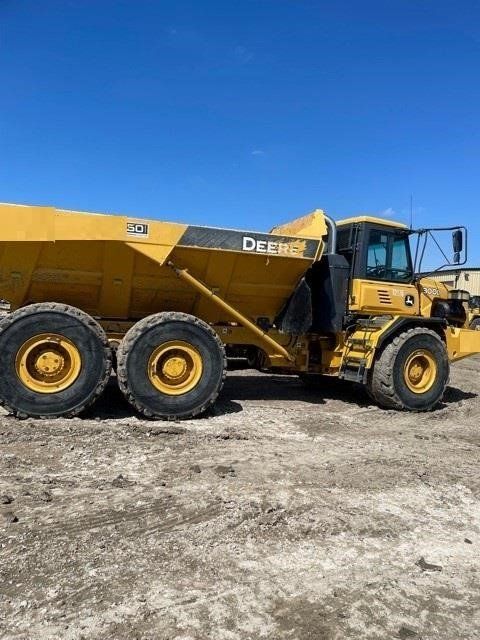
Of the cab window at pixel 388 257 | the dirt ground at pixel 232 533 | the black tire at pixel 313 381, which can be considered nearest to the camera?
the dirt ground at pixel 232 533

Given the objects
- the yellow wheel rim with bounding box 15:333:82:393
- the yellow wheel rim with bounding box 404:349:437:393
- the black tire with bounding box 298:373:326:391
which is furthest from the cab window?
the yellow wheel rim with bounding box 15:333:82:393

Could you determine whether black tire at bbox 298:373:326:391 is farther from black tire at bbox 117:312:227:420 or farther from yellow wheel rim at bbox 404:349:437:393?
black tire at bbox 117:312:227:420

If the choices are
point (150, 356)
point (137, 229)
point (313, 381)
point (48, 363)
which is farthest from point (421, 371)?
point (48, 363)

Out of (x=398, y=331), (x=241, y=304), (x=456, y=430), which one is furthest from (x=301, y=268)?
(x=456, y=430)

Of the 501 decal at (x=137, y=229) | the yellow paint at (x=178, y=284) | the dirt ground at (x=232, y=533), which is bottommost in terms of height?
the dirt ground at (x=232, y=533)

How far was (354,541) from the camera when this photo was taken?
325 centimetres

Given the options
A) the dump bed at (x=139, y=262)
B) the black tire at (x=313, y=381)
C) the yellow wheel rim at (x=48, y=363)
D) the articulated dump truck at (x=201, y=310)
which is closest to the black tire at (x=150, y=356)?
the articulated dump truck at (x=201, y=310)

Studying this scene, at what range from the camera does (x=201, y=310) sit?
7.09m

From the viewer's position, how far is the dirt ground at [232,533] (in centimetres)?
241

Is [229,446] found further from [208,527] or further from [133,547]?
[133,547]

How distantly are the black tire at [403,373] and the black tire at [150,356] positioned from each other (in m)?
2.37

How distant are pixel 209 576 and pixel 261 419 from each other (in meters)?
3.69

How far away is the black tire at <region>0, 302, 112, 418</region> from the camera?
18.2 ft

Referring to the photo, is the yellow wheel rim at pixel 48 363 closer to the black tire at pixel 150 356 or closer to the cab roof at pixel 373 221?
the black tire at pixel 150 356
